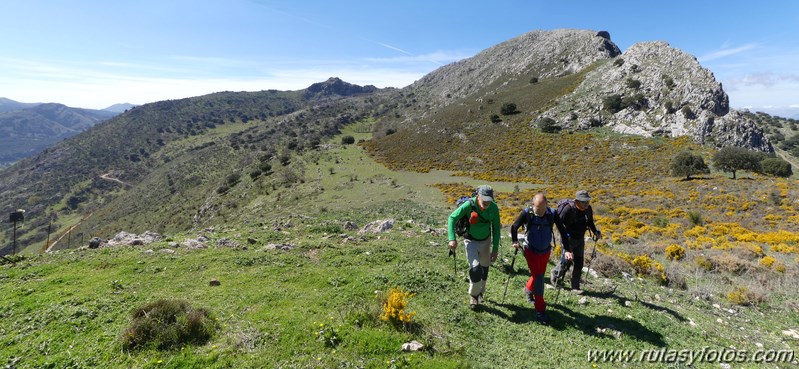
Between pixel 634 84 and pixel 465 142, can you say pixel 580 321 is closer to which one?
pixel 465 142

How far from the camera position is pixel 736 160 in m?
36.2


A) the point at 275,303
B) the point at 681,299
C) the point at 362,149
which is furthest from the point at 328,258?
the point at 362,149

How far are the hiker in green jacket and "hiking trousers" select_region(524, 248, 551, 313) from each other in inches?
29.9

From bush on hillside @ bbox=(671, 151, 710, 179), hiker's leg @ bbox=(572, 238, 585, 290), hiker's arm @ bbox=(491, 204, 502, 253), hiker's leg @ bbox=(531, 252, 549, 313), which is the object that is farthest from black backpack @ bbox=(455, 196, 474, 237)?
bush on hillside @ bbox=(671, 151, 710, 179)

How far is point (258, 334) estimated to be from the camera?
6410 millimetres

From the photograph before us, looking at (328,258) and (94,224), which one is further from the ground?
(328,258)

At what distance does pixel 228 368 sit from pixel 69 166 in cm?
16474

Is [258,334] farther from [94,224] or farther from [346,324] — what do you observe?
[94,224]

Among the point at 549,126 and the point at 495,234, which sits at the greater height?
the point at 549,126

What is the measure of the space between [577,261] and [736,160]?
135ft

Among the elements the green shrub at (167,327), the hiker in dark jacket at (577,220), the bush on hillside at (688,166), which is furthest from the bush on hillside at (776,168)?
the green shrub at (167,327)

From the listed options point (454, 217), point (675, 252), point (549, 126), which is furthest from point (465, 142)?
point (454, 217)

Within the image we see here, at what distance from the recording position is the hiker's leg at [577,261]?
856 cm

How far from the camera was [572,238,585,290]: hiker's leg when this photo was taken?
28.1 ft
